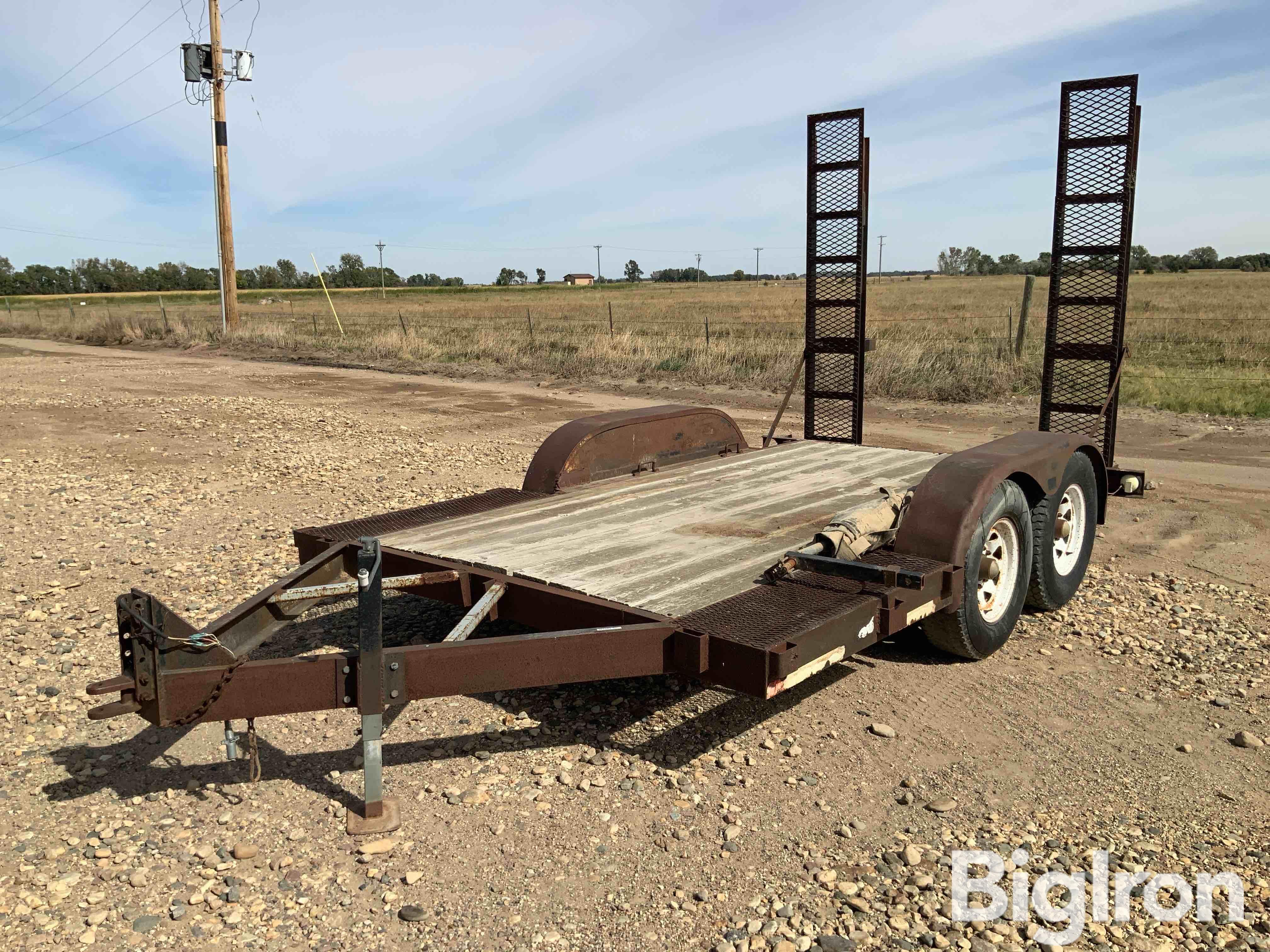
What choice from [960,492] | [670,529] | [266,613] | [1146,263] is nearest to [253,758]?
[266,613]

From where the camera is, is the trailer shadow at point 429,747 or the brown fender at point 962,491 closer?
the trailer shadow at point 429,747

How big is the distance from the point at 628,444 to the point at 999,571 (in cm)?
208

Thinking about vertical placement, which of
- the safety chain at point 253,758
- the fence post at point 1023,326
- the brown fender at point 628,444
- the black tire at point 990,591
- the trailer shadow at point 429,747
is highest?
the fence post at point 1023,326

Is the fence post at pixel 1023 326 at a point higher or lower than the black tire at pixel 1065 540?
higher

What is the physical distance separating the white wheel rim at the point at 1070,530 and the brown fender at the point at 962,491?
0.53 m

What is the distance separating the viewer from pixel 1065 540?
5.00 metres

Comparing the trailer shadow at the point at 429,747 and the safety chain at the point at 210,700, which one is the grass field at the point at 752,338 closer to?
the trailer shadow at the point at 429,747

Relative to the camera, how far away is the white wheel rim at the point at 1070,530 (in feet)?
16.1

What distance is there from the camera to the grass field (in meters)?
14.4

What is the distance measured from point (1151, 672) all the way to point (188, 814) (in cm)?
371

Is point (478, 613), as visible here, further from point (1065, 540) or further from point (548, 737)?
point (1065, 540)

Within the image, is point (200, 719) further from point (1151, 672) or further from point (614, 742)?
point (1151, 672)

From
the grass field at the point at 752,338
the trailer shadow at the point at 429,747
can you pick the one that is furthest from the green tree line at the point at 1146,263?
the trailer shadow at the point at 429,747

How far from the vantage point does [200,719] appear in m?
2.82
